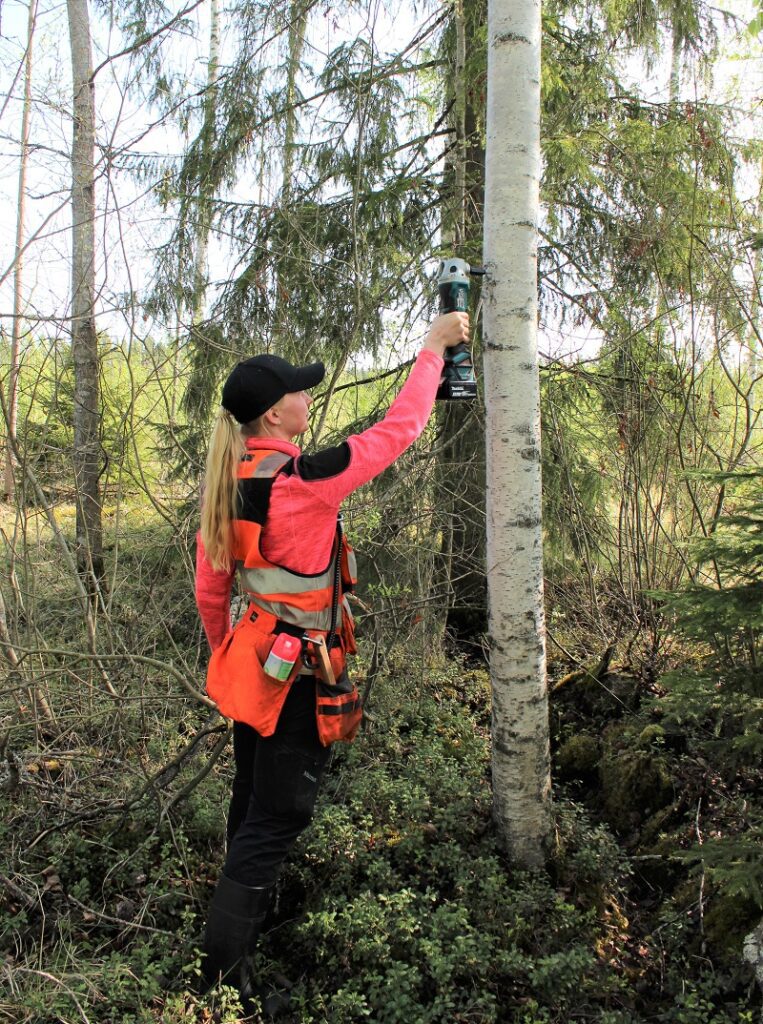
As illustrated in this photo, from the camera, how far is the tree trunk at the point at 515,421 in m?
2.74

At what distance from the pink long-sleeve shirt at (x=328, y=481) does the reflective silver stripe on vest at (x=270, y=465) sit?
4 centimetres

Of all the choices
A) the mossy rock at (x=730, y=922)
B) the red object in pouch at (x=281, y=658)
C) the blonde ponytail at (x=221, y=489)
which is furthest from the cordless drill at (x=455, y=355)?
the mossy rock at (x=730, y=922)

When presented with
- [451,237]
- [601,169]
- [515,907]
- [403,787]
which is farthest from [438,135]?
[515,907]

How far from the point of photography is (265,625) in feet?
7.84

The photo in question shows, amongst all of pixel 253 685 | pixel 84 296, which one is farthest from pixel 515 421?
pixel 84 296

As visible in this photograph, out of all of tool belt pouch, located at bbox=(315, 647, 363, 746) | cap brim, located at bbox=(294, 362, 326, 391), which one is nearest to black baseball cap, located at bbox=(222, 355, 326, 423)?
Answer: cap brim, located at bbox=(294, 362, 326, 391)

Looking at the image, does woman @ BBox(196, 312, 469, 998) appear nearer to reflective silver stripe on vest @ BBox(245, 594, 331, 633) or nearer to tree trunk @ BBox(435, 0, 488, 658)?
reflective silver stripe on vest @ BBox(245, 594, 331, 633)

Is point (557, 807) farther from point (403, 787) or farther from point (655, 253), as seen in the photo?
point (655, 253)

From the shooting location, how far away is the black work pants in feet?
7.80

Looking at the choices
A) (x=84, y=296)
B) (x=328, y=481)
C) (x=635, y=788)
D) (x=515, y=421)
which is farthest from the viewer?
(x=84, y=296)

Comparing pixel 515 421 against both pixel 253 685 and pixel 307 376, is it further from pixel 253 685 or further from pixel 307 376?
pixel 253 685

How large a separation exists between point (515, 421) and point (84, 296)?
3779 mm

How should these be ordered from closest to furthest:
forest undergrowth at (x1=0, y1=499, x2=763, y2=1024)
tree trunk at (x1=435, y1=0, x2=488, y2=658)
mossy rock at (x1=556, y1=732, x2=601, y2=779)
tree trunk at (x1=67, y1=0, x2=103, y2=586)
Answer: forest undergrowth at (x1=0, y1=499, x2=763, y2=1024) → mossy rock at (x1=556, y1=732, x2=601, y2=779) → tree trunk at (x1=435, y1=0, x2=488, y2=658) → tree trunk at (x1=67, y1=0, x2=103, y2=586)

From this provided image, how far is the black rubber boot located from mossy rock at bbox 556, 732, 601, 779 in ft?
6.64
